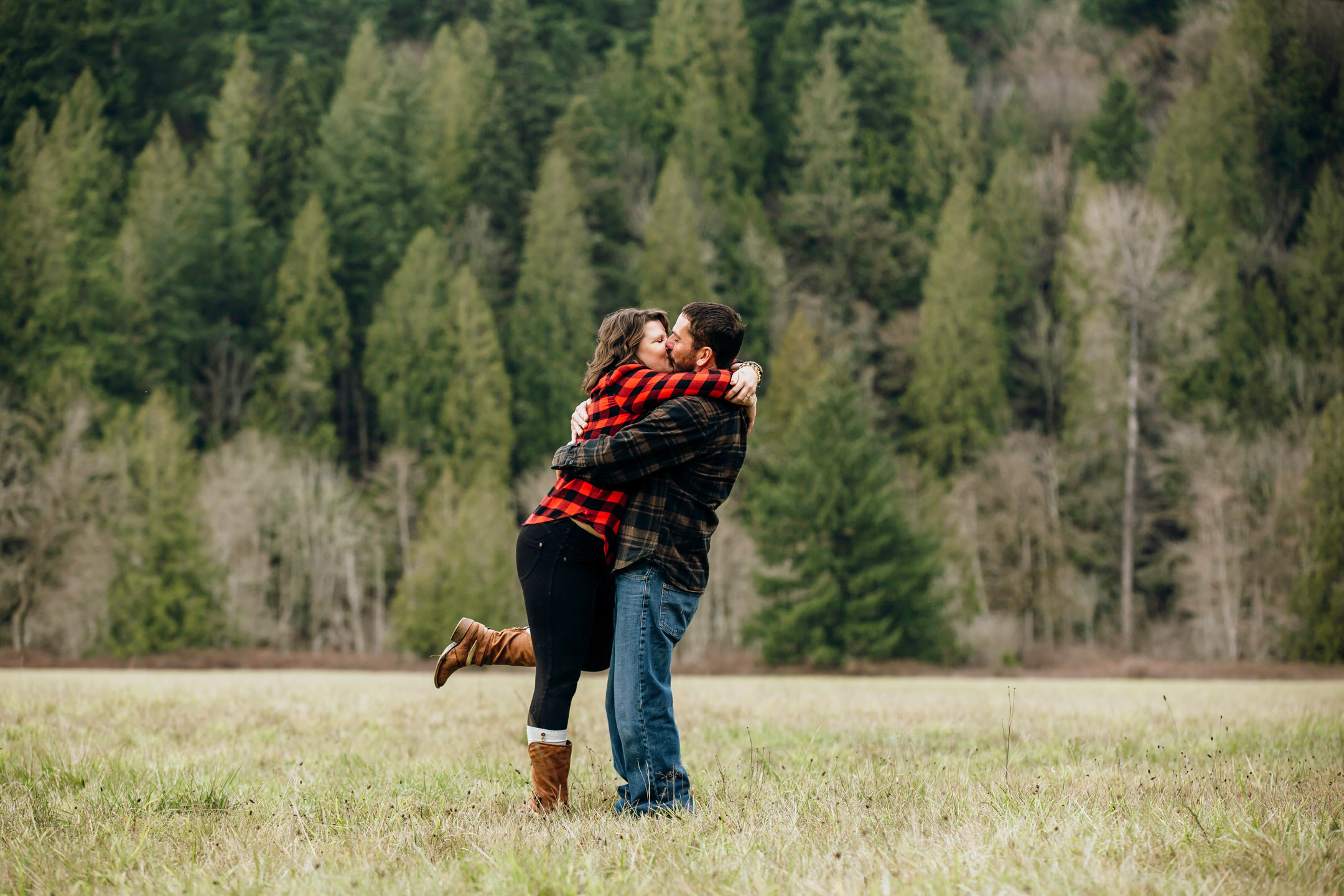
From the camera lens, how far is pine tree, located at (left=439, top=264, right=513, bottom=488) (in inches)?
1750

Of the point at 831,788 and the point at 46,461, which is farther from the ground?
the point at 46,461

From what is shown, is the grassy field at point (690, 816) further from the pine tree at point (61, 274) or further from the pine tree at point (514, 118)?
the pine tree at point (514, 118)

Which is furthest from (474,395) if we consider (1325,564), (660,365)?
(660,365)

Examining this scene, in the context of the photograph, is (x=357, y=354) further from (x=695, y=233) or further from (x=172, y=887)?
(x=172, y=887)

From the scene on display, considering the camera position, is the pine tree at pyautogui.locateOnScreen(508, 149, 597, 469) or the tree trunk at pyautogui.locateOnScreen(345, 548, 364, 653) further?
the pine tree at pyautogui.locateOnScreen(508, 149, 597, 469)

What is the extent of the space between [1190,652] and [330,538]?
3199 centimetres

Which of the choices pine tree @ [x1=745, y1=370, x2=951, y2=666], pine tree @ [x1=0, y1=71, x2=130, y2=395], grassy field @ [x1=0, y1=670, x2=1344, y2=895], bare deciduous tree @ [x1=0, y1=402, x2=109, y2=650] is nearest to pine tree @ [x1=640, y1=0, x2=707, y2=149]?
pine tree @ [x1=0, y1=71, x2=130, y2=395]

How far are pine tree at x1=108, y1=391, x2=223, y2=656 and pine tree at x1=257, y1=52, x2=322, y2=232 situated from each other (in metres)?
18.7

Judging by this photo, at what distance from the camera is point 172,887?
107 inches

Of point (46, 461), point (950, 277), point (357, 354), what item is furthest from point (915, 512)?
point (46, 461)

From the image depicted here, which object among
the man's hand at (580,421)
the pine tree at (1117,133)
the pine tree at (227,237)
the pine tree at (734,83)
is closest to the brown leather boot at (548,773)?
the man's hand at (580,421)

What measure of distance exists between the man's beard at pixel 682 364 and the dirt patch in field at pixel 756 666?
23539 millimetres

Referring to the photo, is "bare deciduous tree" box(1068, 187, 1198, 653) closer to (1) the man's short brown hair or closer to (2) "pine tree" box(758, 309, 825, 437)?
(2) "pine tree" box(758, 309, 825, 437)

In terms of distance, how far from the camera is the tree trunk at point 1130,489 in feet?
131
